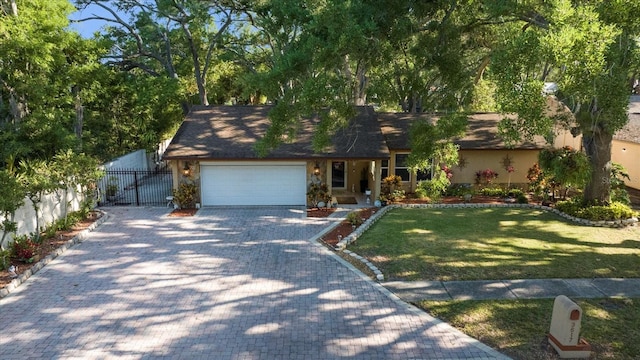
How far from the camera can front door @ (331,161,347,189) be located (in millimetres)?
20203

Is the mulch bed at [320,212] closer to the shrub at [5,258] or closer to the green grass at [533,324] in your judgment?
the green grass at [533,324]

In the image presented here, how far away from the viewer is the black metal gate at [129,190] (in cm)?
1748

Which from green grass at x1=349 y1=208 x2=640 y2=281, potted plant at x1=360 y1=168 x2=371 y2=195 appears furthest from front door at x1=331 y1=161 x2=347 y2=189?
green grass at x1=349 y1=208 x2=640 y2=281

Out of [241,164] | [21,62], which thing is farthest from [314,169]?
[21,62]

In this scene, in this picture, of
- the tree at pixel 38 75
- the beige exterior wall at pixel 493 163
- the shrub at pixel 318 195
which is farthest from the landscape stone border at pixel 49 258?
the beige exterior wall at pixel 493 163

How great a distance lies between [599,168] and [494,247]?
20.1 feet

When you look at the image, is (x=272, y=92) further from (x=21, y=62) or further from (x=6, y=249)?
(x=21, y=62)

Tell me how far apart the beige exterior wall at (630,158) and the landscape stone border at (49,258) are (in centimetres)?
2400

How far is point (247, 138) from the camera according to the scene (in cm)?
1747

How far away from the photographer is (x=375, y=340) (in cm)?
729

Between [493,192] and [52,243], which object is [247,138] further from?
[493,192]

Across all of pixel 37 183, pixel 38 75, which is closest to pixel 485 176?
pixel 37 183

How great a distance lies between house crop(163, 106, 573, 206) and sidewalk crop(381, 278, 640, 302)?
25.9 ft

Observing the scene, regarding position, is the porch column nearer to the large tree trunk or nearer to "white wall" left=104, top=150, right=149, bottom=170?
the large tree trunk
